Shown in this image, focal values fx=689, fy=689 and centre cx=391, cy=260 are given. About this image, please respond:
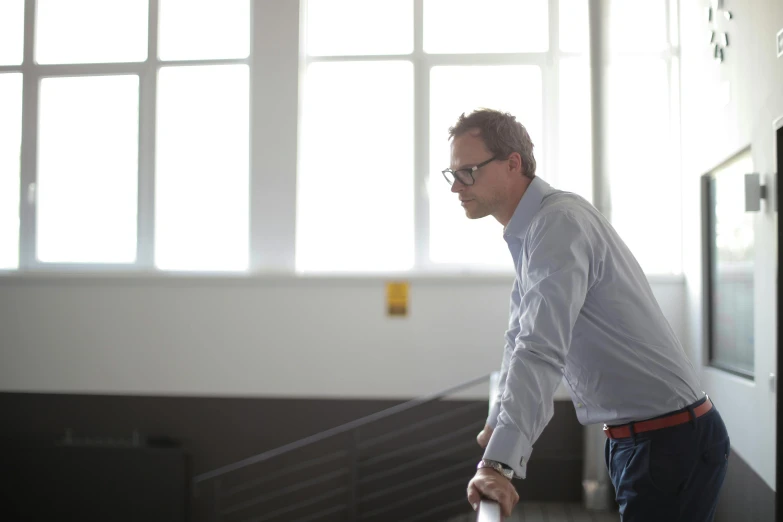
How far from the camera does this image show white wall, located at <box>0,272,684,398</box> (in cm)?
445

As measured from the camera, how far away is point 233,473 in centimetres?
474

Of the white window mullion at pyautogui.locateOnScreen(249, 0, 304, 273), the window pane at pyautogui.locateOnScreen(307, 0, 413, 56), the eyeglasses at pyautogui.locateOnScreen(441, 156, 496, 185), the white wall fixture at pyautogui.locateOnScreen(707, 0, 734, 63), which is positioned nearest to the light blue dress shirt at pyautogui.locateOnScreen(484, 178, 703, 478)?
the eyeglasses at pyautogui.locateOnScreen(441, 156, 496, 185)

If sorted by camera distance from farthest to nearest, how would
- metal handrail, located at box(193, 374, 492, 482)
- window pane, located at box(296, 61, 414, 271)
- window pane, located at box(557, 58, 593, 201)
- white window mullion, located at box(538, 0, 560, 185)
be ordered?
window pane, located at box(296, 61, 414, 271) → white window mullion, located at box(538, 0, 560, 185) → window pane, located at box(557, 58, 593, 201) → metal handrail, located at box(193, 374, 492, 482)

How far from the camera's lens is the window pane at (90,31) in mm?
4988

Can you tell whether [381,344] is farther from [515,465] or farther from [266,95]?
[515,465]

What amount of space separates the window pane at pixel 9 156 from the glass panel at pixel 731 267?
471 cm

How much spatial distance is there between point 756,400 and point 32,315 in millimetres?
4488

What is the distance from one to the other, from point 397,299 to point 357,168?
0.99 metres

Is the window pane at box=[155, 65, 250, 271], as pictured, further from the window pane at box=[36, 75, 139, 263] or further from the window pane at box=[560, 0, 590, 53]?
the window pane at box=[560, 0, 590, 53]

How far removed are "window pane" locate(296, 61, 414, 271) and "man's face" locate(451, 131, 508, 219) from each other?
3288 mm

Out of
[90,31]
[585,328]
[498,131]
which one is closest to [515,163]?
[498,131]

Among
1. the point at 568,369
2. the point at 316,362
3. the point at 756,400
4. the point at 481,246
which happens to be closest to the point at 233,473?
the point at 316,362

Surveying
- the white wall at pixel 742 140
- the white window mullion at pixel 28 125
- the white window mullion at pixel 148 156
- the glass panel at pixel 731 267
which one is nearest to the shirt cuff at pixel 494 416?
the white wall at pixel 742 140

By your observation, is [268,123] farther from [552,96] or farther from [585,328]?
[585,328]
